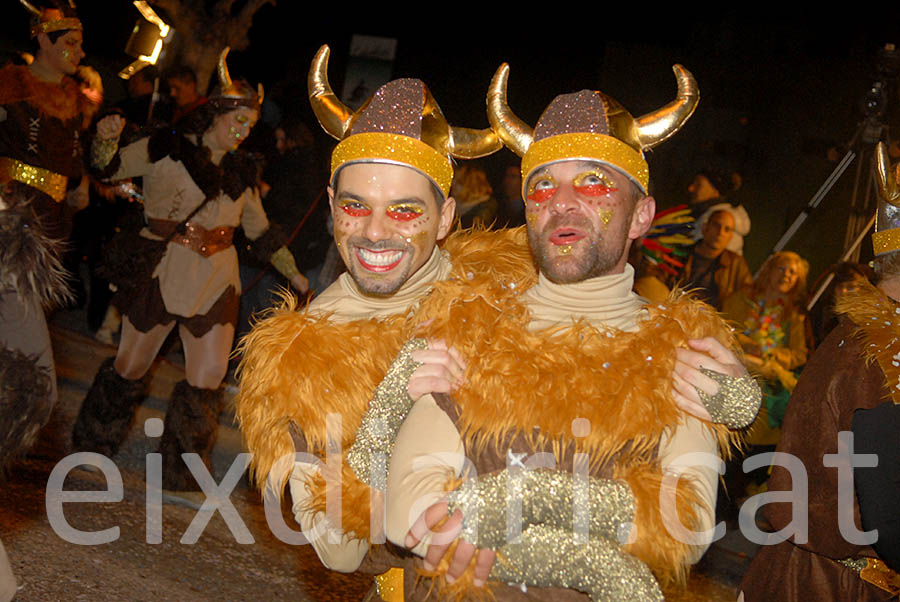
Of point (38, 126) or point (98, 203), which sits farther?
point (98, 203)

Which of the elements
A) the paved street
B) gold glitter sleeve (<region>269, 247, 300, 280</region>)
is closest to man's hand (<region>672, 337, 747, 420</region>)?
the paved street

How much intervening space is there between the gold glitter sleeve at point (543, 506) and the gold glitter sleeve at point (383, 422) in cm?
30

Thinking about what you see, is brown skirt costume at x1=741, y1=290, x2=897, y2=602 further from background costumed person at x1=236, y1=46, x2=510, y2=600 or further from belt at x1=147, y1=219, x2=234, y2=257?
belt at x1=147, y1=219, x2=234, y2=257

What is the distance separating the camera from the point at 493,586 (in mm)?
1860

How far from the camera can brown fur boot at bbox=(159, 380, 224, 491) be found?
454 centimetres

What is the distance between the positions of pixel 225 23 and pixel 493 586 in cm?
865

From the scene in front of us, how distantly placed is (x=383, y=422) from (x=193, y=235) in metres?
3.01

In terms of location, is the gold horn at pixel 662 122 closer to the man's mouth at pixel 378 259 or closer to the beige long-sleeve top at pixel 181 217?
the man's mouth at pixel 378 259

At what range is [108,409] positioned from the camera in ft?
15.1

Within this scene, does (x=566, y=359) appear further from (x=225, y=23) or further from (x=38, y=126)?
(x=225, y=23)

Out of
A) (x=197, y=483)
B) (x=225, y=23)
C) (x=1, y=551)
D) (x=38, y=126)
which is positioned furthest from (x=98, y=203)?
(x=1, y=551)

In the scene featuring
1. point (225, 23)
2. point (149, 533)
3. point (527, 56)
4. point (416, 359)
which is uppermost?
point (527, 56)

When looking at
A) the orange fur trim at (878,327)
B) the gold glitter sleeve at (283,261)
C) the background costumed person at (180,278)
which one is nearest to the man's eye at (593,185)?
the orange fur trim at (878,327)

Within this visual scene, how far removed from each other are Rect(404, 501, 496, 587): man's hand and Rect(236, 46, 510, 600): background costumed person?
318mm
